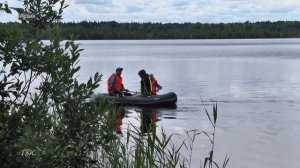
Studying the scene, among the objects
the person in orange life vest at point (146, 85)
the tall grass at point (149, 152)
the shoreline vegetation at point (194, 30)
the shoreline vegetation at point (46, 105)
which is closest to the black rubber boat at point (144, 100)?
the person in orange life vest at point (146, 85)

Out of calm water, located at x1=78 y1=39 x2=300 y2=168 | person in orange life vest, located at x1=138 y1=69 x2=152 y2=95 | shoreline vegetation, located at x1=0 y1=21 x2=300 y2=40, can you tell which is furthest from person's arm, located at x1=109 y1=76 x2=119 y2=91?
shoreline vegetation, located at x1=0 y1=21 x2=300 y2=40

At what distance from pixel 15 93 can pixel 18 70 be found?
15 centimetres

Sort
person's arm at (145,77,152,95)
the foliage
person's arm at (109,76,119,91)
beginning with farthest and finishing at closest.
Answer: person's arm at (145,77,152,95) → person's arm at (109,76,119,91) → the foliage

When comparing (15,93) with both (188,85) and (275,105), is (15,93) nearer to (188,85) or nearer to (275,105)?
(275,105)

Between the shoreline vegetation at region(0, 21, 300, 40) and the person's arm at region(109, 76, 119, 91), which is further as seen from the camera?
the shoreline vegetation at region(0, 21, 300, 40)

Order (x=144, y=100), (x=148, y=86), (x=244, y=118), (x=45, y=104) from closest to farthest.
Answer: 1. (x=45, y=104)
2. (x=244, y=118)
3. (x=148, y=86)
4. (x=144, y=100)

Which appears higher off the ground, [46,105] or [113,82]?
[46,105]

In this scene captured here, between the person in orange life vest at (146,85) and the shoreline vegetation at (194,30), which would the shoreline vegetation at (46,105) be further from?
the shoreline vegetation at (194,30)

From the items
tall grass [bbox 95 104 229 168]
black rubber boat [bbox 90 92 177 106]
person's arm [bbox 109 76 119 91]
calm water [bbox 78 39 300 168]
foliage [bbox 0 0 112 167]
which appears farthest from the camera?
black rubber boat [bbox 90 92 177 106]

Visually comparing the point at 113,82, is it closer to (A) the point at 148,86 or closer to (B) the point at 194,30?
(A) the point at 148,86

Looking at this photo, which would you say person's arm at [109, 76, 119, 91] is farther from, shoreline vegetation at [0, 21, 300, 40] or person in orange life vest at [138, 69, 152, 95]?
shoreline vegetation at [0, 21, 300, 40]

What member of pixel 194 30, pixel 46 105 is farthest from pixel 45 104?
pixel 194 30

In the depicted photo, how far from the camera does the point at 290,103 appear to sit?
2616 centimetres

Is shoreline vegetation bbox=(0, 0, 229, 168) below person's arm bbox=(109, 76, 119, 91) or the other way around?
the other way around
